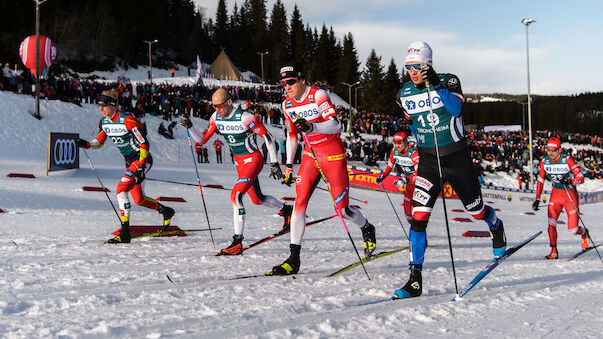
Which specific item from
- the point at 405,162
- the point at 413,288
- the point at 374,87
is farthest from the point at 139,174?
the point at 374,87

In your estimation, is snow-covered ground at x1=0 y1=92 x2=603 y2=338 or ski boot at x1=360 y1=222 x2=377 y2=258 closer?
snow-covered ground at x1=0 y1=92 x2=603 y2=338

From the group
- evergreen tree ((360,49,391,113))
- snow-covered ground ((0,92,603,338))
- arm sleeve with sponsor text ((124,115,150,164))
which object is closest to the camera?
snow-covered ground ((0,92,603,338))

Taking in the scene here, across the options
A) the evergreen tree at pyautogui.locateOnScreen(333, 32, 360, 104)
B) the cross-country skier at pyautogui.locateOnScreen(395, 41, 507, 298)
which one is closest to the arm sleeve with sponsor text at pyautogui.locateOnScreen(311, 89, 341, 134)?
the cross-country skier at pyautogui.locateOnScreen(395, 41, 507, 298)

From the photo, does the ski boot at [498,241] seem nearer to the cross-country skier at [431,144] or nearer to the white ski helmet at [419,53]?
the cross-country skier at [431,144]

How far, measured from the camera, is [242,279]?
4.62 meters

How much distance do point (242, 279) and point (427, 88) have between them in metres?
2.52

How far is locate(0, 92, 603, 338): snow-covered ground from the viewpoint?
3232mm

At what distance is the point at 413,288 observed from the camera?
4145 millimetres

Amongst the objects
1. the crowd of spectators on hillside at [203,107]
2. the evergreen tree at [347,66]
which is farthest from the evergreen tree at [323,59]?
the crowd of spectators on hillside at [203,107]

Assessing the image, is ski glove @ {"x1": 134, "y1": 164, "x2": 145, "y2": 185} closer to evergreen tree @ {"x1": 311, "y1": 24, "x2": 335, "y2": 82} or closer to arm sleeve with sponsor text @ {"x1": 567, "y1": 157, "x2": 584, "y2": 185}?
arm sleeve with sponsor text @ {"x1": 567, "y1": 157, "x2": 584, "y2": 185}

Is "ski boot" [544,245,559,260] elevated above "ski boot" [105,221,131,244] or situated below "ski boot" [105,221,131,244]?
below

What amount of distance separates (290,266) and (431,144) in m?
1.90

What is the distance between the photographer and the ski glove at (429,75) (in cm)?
401

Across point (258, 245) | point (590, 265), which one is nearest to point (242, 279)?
point (258, 245)
